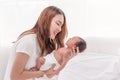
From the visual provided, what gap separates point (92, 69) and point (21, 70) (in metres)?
0.35

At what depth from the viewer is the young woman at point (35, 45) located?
1102 mm

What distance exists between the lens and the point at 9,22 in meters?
1.39

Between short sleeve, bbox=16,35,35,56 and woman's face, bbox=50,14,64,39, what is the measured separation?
4.5 inches

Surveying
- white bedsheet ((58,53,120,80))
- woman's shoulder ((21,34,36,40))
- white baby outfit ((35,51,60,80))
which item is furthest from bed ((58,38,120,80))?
woman's shoulder ((21,34,36,40))

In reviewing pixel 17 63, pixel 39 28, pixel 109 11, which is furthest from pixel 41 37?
pixel 109 11

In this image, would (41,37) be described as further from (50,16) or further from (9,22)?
(9,22)

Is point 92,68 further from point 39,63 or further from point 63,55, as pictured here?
point 39,63

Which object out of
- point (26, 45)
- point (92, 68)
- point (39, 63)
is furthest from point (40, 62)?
point (92, 68)

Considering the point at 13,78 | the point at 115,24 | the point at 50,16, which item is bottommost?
the point at 13,78

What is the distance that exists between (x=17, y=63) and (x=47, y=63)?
0.48ft

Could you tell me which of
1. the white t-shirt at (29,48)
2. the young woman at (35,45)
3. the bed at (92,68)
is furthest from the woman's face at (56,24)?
the bed at (92,68)

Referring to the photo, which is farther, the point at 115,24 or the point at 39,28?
the point at 115,24

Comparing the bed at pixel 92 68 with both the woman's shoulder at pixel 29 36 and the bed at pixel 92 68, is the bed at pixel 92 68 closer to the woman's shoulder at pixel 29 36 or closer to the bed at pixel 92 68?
the bed at pixel 92 68

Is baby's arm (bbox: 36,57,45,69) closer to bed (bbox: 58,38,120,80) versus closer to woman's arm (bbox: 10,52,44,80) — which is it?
woman's arm (bbox: 10,52,44,80)
